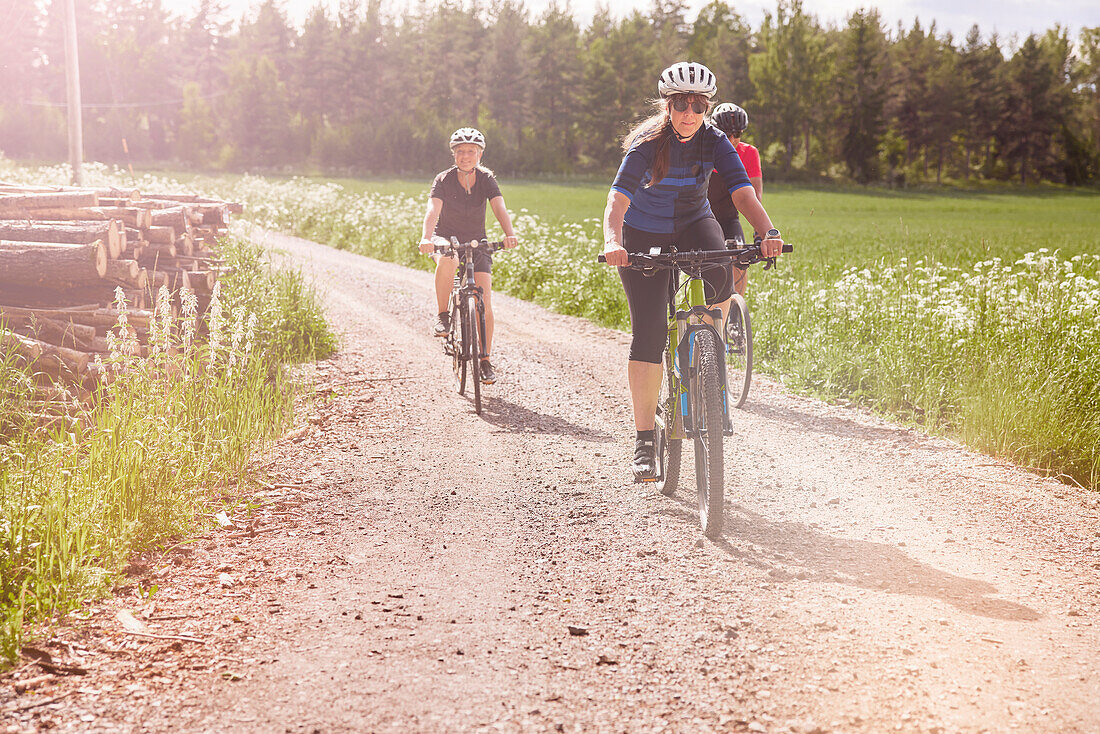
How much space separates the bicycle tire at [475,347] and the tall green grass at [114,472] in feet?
5.10

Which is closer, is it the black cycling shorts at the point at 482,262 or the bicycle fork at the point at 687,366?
the bicycle fork at the point at 687,366

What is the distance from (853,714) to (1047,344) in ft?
16.3

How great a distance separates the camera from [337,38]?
81.2 metres

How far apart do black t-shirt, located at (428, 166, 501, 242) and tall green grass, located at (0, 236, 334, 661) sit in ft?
6.90

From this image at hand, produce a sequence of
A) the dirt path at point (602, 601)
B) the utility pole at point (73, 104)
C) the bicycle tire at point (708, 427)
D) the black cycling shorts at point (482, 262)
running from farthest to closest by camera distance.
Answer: the utility pole at point (73, 104), the black cycling shorts at point (482, 262), the bicycle tire at point (708, 427), the dirt path at point (602, 601)

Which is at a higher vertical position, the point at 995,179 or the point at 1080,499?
the point at 995,179

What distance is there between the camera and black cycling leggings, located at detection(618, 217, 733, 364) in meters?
4.66

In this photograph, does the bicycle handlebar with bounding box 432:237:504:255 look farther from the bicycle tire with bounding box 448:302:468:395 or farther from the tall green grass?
the tall green grass

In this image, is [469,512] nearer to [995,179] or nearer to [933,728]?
[933,728]

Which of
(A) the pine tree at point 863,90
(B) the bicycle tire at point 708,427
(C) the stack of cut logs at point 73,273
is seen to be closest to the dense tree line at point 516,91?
(A) the pine tree at point 863,90

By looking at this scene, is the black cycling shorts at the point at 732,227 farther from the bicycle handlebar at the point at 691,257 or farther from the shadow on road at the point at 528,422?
the shadow on road at the point at 528,422

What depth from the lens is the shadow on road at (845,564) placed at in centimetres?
358

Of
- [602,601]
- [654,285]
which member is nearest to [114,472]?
[602,601]

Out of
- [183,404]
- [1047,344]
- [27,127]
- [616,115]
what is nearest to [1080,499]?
[1047,344]
